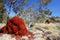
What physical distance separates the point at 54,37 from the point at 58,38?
0.26 metres

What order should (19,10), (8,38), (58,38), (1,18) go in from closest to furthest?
(8,38), (58,38), (1,18), (19,10)

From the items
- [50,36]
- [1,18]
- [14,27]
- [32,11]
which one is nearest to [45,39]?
[50,36]

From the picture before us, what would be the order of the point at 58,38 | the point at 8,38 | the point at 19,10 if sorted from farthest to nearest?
the point at 19,10 < the point at 58,38 < the point at 8,38

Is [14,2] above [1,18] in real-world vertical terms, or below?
above

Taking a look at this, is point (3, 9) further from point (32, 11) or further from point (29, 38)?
point (29, 38)

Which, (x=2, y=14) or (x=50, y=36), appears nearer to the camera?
(x=50, y=36)

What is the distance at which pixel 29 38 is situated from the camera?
35.4 ft

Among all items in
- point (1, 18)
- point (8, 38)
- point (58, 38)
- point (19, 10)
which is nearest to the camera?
point (8, 38)

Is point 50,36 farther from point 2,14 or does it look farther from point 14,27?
point 2,14

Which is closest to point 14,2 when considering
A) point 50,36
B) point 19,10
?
point 19,10

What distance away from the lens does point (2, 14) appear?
36719 mm

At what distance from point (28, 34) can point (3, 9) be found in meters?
26.8

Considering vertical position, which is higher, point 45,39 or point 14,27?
point 14,27

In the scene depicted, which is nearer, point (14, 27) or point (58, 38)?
point (14, 27)
